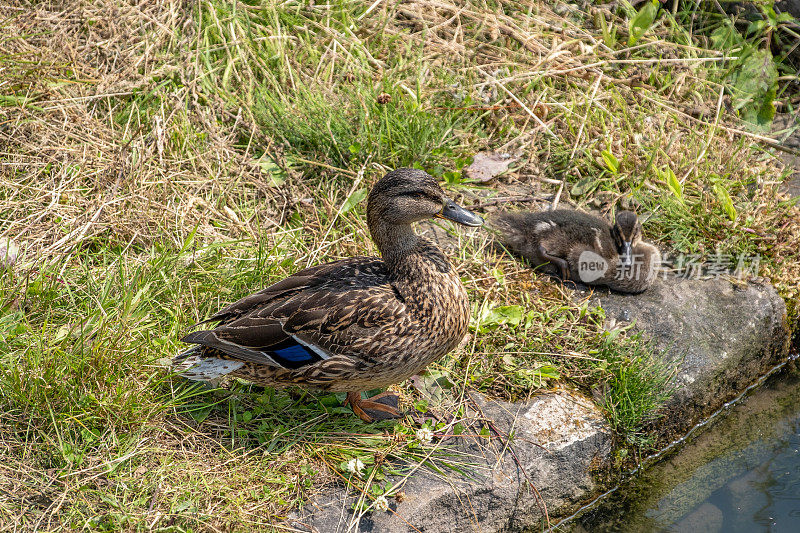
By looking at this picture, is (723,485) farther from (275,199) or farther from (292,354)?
(275,199)

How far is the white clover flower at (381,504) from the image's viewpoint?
2906 millimetres

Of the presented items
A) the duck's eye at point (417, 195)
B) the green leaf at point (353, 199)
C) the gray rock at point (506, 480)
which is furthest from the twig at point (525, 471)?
the green leaf at point (353, 199)

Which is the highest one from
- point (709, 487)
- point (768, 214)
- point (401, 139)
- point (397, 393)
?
point (401, 139)

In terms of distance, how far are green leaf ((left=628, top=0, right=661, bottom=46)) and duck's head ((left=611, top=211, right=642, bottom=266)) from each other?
1.64m

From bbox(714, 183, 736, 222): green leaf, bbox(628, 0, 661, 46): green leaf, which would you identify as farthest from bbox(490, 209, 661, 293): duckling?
bbox(628, 0, 661, 46): green leaf

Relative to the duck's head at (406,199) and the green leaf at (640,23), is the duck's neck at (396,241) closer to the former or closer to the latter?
the duck's head at (406,199)

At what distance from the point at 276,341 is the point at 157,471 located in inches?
25.8

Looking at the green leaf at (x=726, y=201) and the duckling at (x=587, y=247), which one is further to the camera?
the green leaf at (x=726, y=201)

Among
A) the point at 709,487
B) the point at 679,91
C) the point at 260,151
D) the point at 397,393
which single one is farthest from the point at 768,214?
the point at 260,151

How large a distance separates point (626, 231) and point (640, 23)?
1.82 m

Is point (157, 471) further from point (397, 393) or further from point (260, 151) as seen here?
point (260, 151)

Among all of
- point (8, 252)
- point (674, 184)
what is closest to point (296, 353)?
point (8, 252)

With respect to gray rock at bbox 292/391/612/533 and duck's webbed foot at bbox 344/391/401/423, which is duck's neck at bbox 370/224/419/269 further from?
gray rock at bbox 292/391/612/533

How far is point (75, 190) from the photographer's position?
162 inches
